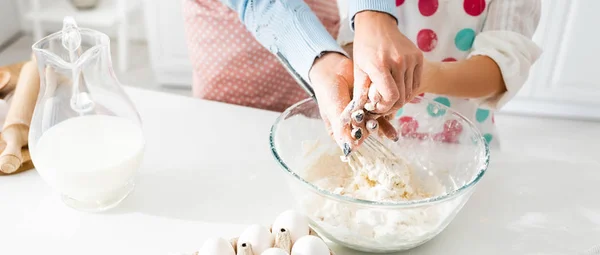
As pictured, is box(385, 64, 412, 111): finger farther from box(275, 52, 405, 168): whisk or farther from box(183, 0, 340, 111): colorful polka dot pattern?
box(183, 0, 340, 111): colorful polka dot pattern

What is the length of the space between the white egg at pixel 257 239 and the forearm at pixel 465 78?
41 centimetres

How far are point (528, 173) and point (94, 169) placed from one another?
68 cm

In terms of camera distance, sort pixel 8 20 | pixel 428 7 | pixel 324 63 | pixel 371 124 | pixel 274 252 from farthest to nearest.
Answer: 1. pixel 8 20
2. pixel 428 7
3. pixel 324 63
4. pixel 371 124
5. pixel 274 252

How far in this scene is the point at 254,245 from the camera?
71 cm

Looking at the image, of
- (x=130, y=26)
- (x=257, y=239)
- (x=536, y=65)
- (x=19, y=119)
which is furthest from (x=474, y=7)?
(x=130, y=26)

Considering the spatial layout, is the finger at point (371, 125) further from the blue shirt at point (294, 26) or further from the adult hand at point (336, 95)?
the blue shirt at point (294, 26)

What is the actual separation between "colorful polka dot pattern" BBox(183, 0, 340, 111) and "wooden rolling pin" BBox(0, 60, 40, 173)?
0.42 m

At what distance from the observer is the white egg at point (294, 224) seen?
2.39ft

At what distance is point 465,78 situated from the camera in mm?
1032

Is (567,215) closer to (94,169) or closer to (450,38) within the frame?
(450,38)

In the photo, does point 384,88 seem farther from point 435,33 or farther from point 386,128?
point 435,33

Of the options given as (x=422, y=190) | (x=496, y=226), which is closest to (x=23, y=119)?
(x=422, y=190)

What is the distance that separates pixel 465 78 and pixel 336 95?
12.7 inches

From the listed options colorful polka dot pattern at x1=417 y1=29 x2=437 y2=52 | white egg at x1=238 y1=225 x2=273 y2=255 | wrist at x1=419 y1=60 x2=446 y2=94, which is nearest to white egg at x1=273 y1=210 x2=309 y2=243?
white egg at x1=238 y1=225 x2=273 y2=255
